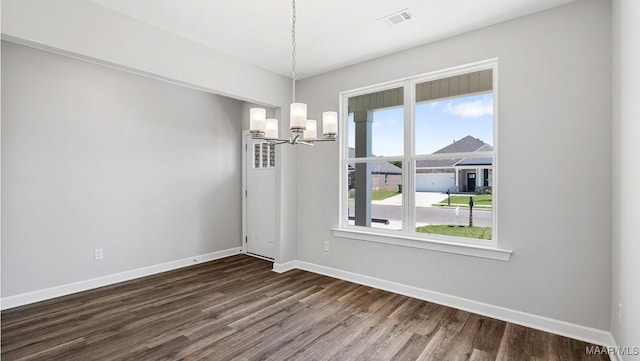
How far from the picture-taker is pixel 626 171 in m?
1.96

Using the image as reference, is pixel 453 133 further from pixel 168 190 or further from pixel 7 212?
pixel 7 212

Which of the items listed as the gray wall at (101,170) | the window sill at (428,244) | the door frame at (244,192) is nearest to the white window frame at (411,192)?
the window sill at (428,244)

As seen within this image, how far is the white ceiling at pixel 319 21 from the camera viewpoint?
261 centimetres

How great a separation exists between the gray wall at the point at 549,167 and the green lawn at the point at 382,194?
0.87 m

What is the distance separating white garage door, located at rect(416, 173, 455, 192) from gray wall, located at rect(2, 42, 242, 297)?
10.8 ft

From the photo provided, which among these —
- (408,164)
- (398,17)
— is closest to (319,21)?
(398,17)

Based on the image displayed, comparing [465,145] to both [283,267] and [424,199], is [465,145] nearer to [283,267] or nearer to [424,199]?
[424,199]

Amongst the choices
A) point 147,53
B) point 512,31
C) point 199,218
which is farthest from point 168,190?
point 512,31

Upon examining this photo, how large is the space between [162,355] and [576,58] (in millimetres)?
4089

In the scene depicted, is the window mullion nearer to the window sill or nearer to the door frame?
the window sill

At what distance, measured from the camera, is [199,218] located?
4.81 meters

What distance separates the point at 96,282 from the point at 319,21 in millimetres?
3966

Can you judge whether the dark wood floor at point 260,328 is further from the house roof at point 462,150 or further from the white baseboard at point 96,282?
the house roof at point 462,150

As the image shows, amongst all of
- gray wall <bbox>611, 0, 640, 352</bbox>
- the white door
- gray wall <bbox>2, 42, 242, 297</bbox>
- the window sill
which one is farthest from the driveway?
gray wall <bbox>2, 42, 242, 297</bbox>
